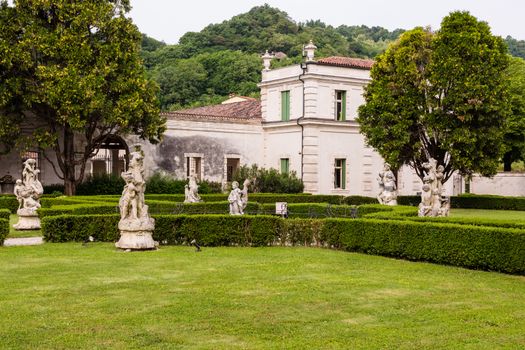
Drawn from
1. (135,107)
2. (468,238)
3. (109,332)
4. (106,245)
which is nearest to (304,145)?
(135,107)

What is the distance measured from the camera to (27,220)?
23969 mm

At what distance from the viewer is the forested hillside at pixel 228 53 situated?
6550 centimetres

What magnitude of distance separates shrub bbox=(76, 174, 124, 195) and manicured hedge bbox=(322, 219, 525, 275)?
1978 centimetres

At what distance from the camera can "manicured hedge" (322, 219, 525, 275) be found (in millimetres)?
15000

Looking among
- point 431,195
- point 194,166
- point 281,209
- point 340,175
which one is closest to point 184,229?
point 431,195

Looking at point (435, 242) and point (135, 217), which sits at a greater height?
point (135, 217)

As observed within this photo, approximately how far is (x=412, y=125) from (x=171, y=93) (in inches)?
1330

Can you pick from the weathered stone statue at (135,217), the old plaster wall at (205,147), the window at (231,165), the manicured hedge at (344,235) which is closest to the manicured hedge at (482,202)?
the old plaster wall at (205,147)

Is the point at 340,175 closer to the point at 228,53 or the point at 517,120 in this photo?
the point at 517,120

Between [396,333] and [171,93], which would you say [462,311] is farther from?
[171,93]

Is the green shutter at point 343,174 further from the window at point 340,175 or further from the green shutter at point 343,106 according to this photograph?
the green shutter at point 343,106

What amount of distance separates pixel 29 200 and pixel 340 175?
74.3 ft

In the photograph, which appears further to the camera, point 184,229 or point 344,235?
point 184,229

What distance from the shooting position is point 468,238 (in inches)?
623
